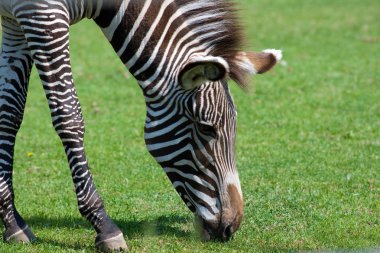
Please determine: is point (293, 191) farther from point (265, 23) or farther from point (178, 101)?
point (265, 23)

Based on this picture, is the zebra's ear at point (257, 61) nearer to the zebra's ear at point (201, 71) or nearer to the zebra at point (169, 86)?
the zebra at point (169, 86)

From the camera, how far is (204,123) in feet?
19.4

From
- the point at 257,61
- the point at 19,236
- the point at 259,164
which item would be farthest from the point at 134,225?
the point at 259,164

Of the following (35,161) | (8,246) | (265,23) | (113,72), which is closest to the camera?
(8,246)

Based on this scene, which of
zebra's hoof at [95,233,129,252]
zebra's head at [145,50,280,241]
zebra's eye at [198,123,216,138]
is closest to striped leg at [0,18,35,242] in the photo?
zebra's hoof at [95,233,129,252]

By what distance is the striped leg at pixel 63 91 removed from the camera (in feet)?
19.2

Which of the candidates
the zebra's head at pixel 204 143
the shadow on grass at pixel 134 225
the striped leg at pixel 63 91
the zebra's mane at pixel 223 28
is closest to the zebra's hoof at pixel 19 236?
the shadow on grass at pixel 134 225

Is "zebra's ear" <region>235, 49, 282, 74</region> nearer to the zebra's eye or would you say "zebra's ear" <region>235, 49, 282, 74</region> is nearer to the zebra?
the zebra

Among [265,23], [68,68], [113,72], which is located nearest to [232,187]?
[68,68]

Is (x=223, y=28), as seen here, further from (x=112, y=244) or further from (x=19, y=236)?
(x=19, y=236)

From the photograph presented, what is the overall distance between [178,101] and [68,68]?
2.84 feet

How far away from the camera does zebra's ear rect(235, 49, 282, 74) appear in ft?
19.3

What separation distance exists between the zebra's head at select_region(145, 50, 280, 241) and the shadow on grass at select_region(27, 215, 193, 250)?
25.5 inches

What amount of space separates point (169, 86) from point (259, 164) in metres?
3.40
